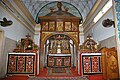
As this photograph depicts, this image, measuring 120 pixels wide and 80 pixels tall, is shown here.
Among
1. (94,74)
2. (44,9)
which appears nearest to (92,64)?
(94,74)

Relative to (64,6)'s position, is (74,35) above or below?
below

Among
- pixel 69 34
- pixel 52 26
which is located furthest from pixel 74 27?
pixel 52 26

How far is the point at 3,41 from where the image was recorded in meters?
4.98

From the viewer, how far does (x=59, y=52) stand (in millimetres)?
11797

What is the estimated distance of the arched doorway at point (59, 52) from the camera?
36.6ft

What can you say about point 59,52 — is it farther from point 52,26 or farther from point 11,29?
point 11,29

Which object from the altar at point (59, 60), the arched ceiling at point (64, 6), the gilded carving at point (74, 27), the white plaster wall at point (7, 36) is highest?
the arched ceiling at point (64, 6)

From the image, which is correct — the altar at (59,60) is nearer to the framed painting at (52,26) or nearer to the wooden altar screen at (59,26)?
the wooden altar screen at (59,26)

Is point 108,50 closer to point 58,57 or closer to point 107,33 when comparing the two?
point 107,33

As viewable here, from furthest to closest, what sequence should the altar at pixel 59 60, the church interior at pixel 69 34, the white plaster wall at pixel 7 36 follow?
the altar at pixel 59 60 < the white plaster wall at pixel 7 36 < the church interior at pixel 69 34

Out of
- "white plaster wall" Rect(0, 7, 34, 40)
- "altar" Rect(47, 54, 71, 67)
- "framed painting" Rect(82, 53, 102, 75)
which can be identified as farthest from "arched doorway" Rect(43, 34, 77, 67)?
"framed painting" Rect(82, 53, 102, 75)

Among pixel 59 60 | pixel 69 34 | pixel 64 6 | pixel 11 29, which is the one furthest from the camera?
pixel 59 60

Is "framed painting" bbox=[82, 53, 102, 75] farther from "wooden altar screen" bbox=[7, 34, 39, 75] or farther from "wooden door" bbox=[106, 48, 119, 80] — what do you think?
"wooden altar screen" bbox=[7, 34, 39, 75]

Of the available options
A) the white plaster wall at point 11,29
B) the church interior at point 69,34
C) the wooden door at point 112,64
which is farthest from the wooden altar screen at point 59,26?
the wooden door at point 112,64
